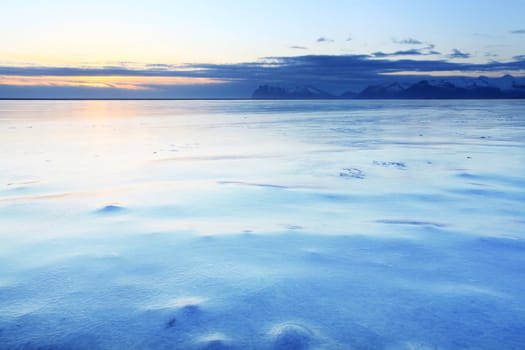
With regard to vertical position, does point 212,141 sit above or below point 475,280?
below

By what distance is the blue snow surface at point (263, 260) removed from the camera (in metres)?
2.43

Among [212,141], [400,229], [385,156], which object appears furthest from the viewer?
[212,141]

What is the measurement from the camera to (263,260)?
11.6ft

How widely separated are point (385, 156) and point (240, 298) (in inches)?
312

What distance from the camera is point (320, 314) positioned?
8.59ft

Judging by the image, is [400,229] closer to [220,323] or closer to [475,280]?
[475,280]

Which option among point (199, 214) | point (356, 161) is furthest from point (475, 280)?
point (356, 161)

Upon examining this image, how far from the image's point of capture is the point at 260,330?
2.44 meters

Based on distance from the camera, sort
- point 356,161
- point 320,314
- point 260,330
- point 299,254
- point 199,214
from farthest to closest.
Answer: point 356,161
point 199,214
point 299,254
point 320,314
point 260,330

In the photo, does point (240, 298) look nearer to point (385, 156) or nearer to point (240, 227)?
point (240, 227)

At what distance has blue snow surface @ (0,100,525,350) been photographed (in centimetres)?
243

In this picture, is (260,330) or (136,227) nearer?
(260,330)

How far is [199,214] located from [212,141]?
922cm

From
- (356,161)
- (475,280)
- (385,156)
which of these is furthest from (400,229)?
(385,156)
